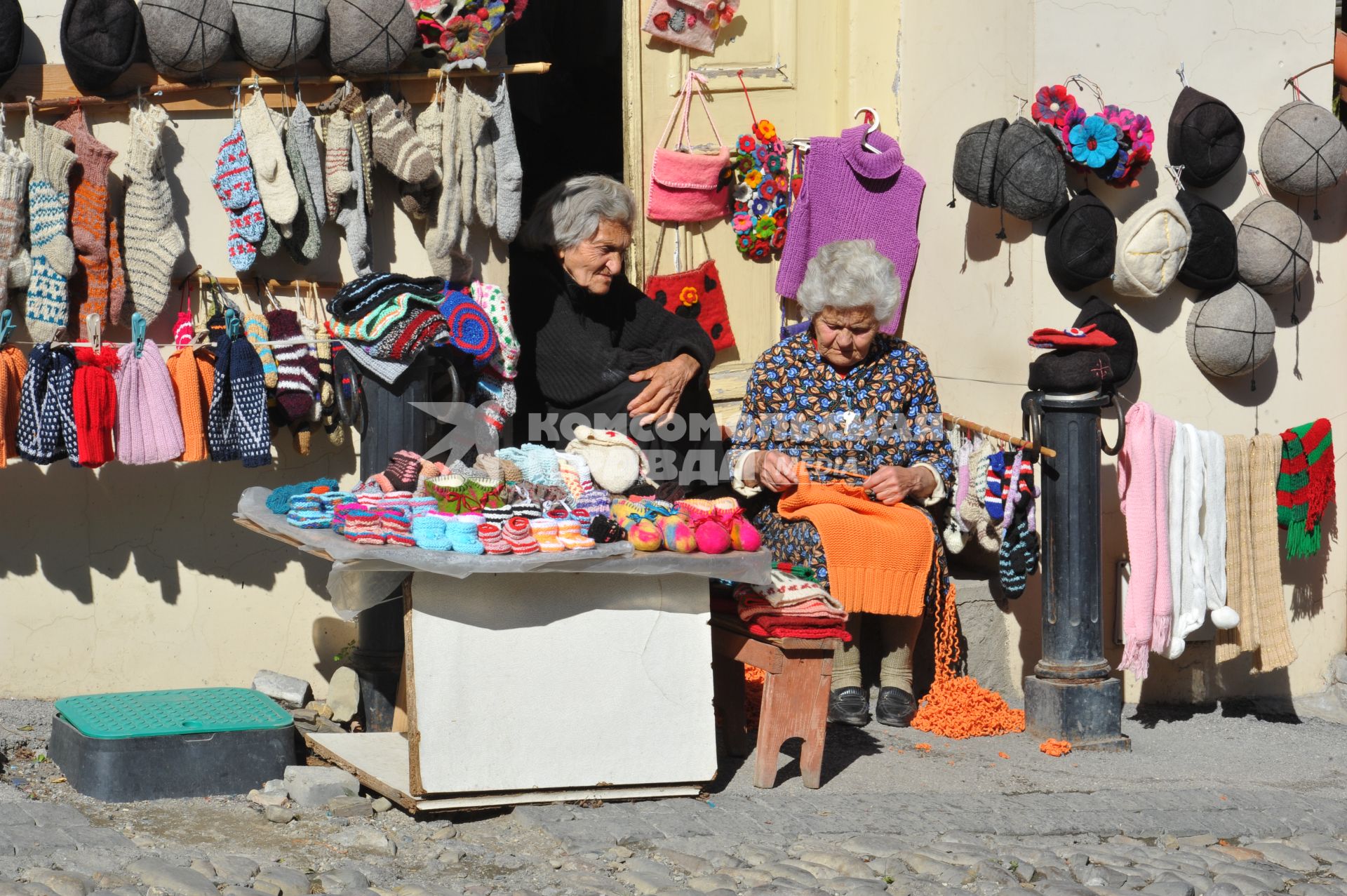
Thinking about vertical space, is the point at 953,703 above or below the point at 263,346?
below

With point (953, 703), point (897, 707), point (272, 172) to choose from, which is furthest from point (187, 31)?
point (953, 703)

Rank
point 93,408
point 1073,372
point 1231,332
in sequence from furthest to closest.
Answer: point 1231,332, point 1073,372, point 93,408

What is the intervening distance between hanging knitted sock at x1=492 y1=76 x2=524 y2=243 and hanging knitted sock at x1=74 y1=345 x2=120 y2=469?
1334 mm

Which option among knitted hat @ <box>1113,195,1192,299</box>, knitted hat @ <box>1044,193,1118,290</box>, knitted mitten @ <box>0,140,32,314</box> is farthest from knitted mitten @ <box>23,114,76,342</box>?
knitted hat @ <box>1113,195,1192,299</box>

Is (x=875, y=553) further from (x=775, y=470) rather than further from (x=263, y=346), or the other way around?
(x=263, y=346)

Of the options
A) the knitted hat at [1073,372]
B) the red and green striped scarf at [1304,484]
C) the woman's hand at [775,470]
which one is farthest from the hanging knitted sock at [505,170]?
the red and green striped scarf at [1304,484]

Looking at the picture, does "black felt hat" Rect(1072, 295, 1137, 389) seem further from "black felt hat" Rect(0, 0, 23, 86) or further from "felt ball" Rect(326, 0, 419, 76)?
"black felt hat" Rect(0, 0, 23, 86)

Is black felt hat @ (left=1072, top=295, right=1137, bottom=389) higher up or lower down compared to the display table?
higher up

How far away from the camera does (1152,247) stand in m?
5.44

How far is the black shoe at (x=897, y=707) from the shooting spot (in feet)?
16.6

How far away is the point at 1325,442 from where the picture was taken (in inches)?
227

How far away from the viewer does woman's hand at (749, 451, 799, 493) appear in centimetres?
505

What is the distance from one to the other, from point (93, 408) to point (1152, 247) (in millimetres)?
3523

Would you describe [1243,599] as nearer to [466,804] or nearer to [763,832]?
[763,832]
